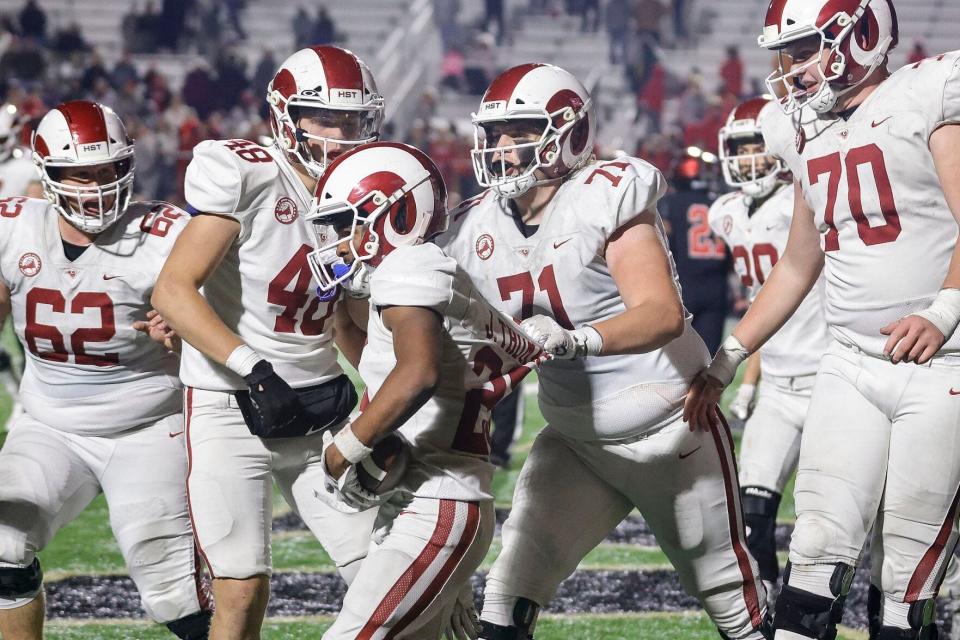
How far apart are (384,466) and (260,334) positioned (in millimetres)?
723

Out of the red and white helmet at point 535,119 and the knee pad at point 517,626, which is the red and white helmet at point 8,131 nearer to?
the red and white helmet at point 535,119

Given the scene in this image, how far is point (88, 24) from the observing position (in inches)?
691

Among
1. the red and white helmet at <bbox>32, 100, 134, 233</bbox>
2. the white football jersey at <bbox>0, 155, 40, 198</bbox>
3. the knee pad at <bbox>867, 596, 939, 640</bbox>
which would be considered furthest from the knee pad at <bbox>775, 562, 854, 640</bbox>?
the white football jersey at <bbox>0, 155, 40, 198</bbox>

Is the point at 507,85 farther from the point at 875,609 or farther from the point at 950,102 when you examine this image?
the point at 875,609

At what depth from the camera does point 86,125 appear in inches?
143

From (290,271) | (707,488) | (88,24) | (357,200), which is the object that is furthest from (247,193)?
(88,24)

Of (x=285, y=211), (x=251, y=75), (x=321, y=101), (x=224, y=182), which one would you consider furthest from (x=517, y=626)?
(x=251, y=75)

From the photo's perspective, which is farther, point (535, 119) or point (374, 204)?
point (535, 119)

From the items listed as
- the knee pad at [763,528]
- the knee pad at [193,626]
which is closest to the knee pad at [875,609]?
the knee pad at [763,528]

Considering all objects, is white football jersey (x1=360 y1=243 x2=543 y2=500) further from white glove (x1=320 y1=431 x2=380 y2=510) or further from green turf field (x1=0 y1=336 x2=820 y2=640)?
green turf field (x1=0 y1=336 x2=820 y2=640)

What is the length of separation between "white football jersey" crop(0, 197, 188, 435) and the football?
1.14m

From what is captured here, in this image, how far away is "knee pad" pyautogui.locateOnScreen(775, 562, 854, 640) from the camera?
301cm

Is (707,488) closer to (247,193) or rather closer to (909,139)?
(909,139)

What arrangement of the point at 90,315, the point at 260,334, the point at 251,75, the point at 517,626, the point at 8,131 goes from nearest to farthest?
the point at 517,626 < the point at 260,334 < the point at 90,315 < the point at 8,131 < the point at 251,75
